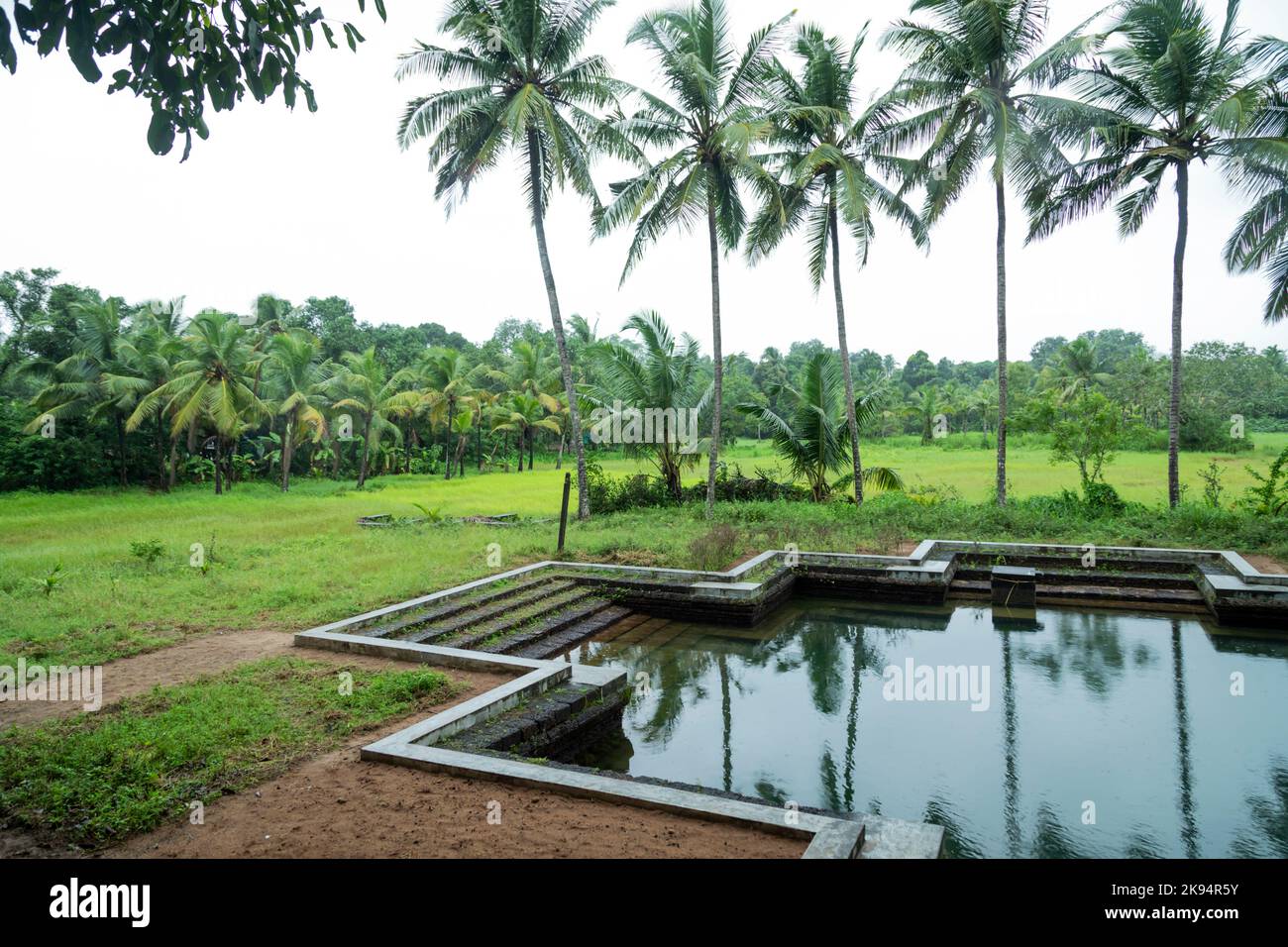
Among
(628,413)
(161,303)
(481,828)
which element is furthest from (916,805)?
(161,303)

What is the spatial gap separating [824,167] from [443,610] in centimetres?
1312

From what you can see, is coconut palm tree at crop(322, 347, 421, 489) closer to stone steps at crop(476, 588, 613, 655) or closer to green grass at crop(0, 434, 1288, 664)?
green grass at crop(0, 434, 1288, 664)

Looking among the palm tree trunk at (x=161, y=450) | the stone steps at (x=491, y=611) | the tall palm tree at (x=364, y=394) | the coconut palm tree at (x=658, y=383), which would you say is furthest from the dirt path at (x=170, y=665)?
the palm tree trunk at (x=161, y=450)

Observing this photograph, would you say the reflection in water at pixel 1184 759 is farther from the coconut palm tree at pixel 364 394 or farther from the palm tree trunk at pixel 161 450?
the palm tree trunk at pixel 161 450

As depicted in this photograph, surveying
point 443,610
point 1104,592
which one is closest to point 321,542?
point 443,610

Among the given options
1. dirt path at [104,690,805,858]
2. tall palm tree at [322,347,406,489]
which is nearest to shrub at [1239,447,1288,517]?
dirt path at [104,690,805,858]

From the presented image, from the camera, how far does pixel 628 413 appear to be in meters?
19.0

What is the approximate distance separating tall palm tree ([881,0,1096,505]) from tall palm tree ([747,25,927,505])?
75cm

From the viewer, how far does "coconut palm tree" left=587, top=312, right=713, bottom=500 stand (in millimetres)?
18750

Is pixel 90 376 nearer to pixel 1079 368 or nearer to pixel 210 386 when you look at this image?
pixel 210 386

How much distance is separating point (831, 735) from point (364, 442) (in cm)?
2470

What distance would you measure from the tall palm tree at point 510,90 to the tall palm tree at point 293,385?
12.5 metres

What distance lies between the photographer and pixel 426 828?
13.6 feet
